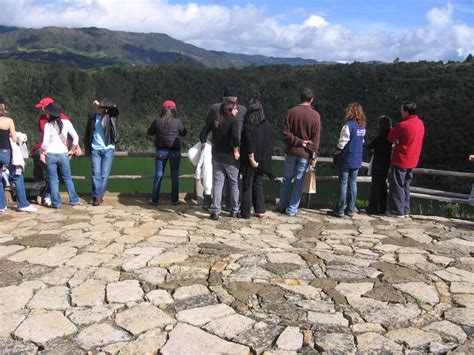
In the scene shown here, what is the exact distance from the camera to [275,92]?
54688 millimetres

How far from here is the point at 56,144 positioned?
5.46 meters

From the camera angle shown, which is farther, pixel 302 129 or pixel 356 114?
pixel 356 114

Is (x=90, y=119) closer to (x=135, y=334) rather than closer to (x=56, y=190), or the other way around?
→ (x=56, y=190)

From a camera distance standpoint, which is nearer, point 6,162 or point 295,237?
point 295,237

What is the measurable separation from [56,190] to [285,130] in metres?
2.77

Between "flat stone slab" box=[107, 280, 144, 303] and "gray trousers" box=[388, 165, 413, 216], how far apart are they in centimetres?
348

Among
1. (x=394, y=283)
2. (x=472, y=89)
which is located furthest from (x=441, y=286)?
(x=472, y=89)

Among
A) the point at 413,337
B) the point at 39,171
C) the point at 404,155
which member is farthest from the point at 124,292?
the point at 404,155

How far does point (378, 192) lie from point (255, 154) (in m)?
1.73

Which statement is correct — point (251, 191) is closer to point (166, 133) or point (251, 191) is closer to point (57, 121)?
point (166, 133)

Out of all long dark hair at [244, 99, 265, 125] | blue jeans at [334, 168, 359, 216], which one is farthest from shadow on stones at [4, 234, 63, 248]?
blue jeans at [334, 168, 359, 216]

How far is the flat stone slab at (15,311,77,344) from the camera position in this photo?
2557 mm

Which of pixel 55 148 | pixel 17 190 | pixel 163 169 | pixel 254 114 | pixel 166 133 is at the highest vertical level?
pixel 254 114

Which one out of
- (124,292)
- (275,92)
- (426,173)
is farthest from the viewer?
(275,92)
